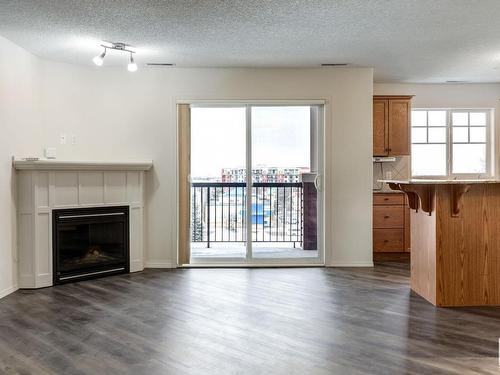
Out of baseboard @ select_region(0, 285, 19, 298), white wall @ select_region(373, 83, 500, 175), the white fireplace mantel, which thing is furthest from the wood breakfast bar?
baseboard @ select_region(0, 285, 19, 298)

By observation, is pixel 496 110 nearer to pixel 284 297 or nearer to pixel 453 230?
pixel 453 230

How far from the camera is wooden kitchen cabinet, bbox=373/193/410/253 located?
5723mm

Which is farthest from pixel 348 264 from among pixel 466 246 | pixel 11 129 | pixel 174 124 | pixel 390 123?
pixel 11 129

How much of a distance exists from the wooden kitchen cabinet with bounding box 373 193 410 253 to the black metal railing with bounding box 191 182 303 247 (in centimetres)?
112

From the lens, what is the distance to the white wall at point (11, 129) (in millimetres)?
4016

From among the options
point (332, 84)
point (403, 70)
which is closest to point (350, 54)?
point (332, 84)

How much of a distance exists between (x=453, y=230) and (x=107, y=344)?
2924mm

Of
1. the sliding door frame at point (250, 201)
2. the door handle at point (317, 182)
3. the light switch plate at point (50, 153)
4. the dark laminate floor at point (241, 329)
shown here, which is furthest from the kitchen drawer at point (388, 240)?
the light switch plate at point (50, 153)

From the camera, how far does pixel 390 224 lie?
5742 mm

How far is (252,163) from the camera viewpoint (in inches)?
209

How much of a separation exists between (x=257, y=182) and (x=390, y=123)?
7.10ft

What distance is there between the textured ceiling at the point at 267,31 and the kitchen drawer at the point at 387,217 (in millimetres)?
1891

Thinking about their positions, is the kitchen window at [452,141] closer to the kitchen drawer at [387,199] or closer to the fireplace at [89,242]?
the kitchen drawer at [387,199]

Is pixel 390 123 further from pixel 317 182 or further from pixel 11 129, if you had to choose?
pixel 11 129
